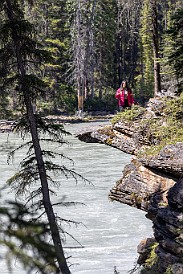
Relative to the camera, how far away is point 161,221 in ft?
29.8

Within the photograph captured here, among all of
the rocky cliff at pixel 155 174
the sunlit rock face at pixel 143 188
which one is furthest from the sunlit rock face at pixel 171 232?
the sunlit rock face at pixel 143 188

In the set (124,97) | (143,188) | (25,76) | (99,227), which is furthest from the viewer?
(124,97)

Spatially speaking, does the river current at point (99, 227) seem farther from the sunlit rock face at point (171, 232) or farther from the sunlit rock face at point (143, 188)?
the sunlit rock face at point (171, 232)

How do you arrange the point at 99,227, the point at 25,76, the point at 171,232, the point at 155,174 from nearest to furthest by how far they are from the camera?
the point at 25,76 < the point at 171,232 < the point at 155,174 < the point at 99,227

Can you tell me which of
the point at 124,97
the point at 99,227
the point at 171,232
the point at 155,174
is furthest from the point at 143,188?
the point at 124,97

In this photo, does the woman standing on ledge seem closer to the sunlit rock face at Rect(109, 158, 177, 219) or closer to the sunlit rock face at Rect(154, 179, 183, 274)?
the sunlit rock face at Rect(109, 158, 177, 219)

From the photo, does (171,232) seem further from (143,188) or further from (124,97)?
(124,97)

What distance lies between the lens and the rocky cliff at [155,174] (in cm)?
875

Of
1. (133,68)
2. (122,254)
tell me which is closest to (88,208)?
(122,254)

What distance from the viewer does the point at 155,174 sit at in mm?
11586

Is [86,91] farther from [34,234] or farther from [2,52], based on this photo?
[34,234]

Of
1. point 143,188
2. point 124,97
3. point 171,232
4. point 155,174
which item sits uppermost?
point 124,97

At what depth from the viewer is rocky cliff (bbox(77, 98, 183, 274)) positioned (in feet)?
28.7

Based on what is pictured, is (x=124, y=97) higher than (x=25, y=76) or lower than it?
lower
